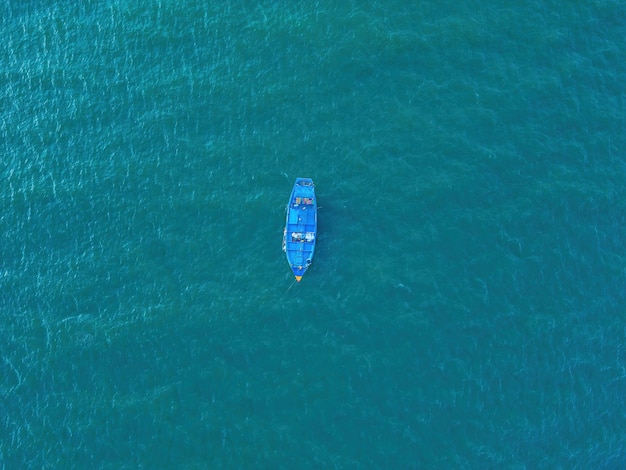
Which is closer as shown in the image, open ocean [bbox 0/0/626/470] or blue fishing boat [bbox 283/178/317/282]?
open ocean [bbox 0/0/626/470]

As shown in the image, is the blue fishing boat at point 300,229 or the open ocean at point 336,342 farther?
the blue fishing boat at point 300,229

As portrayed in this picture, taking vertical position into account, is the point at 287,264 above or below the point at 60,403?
above

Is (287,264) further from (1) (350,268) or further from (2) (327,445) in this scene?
(2) (327,445)

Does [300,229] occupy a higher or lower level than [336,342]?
higher

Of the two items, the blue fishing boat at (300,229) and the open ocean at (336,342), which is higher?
the blue fishing boat at (300,229)

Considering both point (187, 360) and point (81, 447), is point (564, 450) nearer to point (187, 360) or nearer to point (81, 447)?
point (187, 360)

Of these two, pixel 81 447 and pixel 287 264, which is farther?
pixel 287 264

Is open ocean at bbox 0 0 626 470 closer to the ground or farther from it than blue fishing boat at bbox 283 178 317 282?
closer to the ground

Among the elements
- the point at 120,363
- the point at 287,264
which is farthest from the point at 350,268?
the point at 120,363
